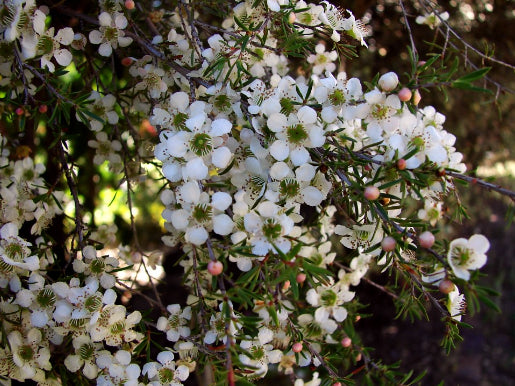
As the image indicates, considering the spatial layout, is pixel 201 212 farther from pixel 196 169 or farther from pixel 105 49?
pixel 105 49

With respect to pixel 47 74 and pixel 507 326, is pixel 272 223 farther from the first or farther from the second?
pixel 507 326

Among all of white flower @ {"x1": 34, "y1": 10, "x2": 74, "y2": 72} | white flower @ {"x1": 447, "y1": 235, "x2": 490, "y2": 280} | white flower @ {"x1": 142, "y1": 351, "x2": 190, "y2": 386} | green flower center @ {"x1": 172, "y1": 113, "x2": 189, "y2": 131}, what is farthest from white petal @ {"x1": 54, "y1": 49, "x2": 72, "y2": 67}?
white flower @ {"x1": 447, "y1": 235, "x2": 490, "y2": 280}

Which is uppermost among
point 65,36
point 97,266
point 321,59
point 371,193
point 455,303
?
point 65,36

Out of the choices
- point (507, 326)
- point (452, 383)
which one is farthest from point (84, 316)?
point (507, 326)

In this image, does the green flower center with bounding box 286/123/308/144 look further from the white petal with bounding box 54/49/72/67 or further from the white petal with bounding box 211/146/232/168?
the white petal with bounding box 54/49/72/67

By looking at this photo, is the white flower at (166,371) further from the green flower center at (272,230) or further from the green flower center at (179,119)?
the green flower center at (179,119)

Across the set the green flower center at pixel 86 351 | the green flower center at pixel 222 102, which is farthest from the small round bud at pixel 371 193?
the green flower center at pixel 86 351

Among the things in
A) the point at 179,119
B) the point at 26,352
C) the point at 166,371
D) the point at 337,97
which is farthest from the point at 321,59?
the point at 26,352

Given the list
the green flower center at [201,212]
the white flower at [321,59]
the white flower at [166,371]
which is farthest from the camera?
the white flower at [321,59]

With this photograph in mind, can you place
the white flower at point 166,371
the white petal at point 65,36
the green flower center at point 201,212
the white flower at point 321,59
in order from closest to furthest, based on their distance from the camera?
1. the green flower center at point 201,212
2. the white flower at point 166,371
3. the white petal at point 65,36
4. the white flower at point 321,59
